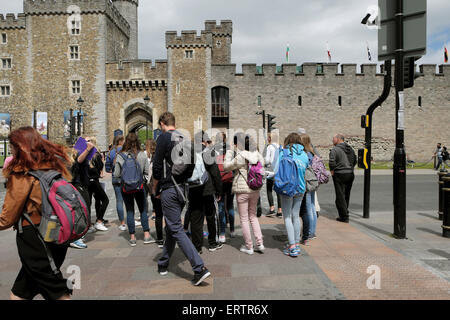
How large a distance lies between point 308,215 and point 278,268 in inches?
55.6

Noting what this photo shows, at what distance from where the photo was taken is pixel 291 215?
483cm

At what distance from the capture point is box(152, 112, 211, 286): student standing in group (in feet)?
12.1

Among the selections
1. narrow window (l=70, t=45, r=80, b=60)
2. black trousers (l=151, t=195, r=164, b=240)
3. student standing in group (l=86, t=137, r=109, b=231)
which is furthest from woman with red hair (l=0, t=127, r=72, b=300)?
narrow window (l=70, t=45, r=80, b=60)

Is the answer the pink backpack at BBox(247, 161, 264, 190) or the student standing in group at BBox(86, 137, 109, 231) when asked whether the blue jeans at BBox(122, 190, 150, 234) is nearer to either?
the student standing in group at BBox(86, 137, 109, 231)

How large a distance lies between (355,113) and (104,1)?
940 inches

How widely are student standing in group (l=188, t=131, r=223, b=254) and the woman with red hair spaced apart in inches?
80.8

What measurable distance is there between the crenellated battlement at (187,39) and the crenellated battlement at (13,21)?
1290 centimetres

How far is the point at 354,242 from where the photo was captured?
5.27 m

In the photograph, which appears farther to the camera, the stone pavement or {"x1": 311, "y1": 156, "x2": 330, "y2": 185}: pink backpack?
{"x1": 311, "y1": 156, "x2": 330, "y2": 185}: pink backpack

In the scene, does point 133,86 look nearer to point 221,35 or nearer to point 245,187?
point 221,35

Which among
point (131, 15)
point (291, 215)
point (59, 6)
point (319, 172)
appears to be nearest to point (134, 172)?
point (291, 215)

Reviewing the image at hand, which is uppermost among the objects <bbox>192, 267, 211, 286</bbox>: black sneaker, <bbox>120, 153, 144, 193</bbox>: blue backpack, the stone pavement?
<bbox>120, 153, 144, 193</bbox>: blue backpack

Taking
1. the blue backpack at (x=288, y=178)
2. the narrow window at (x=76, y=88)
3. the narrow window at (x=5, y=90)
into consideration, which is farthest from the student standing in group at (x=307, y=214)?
the narrow window at (x=5, y=90)
